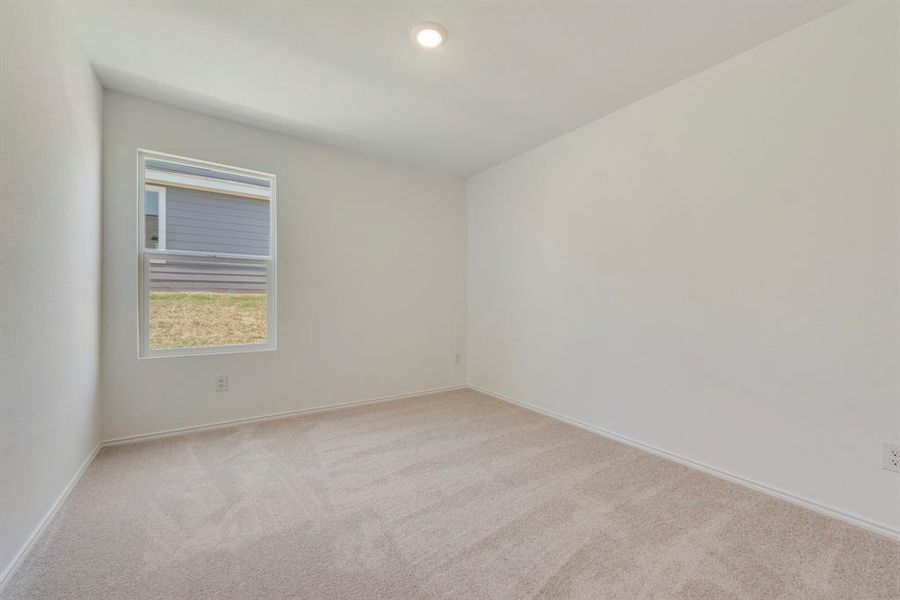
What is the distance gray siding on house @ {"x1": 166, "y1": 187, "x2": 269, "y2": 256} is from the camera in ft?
8.80

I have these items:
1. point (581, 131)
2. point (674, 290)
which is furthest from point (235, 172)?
point (674, 290)

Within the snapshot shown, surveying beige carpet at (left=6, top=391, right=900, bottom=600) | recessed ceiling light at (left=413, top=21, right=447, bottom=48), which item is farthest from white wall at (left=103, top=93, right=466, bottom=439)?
recessed ceiling light at (left=413, top=21, right=447, bottom=48)

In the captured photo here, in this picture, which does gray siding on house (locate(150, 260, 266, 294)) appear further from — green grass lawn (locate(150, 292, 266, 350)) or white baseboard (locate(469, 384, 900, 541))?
white baseboard (locate(469, 384, 900, 541))

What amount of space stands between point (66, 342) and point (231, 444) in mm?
1129

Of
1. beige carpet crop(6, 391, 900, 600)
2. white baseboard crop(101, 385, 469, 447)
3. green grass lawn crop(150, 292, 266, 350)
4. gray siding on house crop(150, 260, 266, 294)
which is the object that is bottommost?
beige carpet crop(6, 391, 900, 600)

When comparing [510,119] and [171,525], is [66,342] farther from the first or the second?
[510,119]

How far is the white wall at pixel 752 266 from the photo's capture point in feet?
5.29

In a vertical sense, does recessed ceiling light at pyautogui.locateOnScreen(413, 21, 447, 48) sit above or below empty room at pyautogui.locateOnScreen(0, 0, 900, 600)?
above

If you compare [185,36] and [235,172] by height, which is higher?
[185,36]

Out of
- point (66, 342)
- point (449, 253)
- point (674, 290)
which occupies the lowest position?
point (66, 342)

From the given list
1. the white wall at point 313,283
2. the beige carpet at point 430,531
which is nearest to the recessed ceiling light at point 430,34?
the white wall at point 313,283

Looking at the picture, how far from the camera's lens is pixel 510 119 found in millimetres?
2768

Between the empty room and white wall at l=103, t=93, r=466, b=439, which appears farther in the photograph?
white wall at l=103, t=93, r=466, b=439

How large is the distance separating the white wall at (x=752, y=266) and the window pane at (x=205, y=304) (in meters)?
2.57
